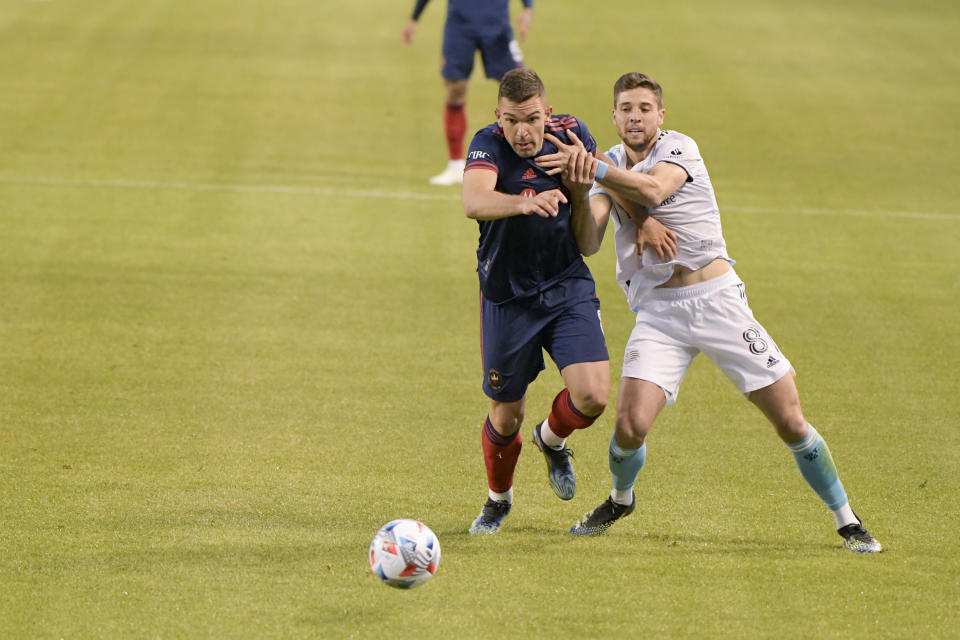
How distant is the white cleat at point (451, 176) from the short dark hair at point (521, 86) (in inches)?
342

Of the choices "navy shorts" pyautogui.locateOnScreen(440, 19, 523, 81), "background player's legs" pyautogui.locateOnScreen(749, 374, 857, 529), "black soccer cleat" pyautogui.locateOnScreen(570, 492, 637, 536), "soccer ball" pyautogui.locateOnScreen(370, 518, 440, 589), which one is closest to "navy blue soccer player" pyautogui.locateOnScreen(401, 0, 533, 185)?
"navy shorts" pyautogui.locateOnScreen(440, 19, 523, 81)

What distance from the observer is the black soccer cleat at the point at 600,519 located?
660cm

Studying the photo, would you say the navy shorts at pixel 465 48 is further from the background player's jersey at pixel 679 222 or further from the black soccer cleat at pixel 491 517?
the black soccer cleat at pixel 491 517

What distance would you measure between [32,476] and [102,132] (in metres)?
9.99

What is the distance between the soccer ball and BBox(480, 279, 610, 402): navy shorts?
1.02 metres

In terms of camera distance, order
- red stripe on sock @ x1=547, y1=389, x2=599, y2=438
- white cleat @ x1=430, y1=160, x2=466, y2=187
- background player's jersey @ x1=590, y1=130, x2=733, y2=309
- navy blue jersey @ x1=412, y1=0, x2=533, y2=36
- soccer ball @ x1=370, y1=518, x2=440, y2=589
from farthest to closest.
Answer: white cleat @ x1=430, y1=160, x2=466, y2=187 < navy blue jersey @ x1=412, y1=0, x2=533, y2=36 < red stripe on sock @ x1=547, y1=389, x2=599, y2=438 < background player's jersey @ x1=590, y1=130, x2=733, y2=309 < soccer ball @ x1=370, y1=518, x2=440, y2=589

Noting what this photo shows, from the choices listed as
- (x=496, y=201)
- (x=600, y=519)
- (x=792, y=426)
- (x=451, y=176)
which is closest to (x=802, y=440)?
(x=792, y=426)

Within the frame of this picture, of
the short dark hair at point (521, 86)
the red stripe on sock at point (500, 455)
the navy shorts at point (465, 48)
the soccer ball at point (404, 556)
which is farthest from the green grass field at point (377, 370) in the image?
the short dark hair at point (521, 86)

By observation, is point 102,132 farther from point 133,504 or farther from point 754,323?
point 754,323

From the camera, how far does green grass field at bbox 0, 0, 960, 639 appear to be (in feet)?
19.3

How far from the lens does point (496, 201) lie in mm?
5910

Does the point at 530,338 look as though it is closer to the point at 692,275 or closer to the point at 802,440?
the point at 692,275

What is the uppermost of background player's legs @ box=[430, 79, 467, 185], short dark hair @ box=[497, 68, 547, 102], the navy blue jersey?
short dark hair @ box=[497, 68, 547, 102]

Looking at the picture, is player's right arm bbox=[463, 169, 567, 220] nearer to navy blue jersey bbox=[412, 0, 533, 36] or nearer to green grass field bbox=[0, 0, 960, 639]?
green grass field bbox=[0, 0, 960, 639]
